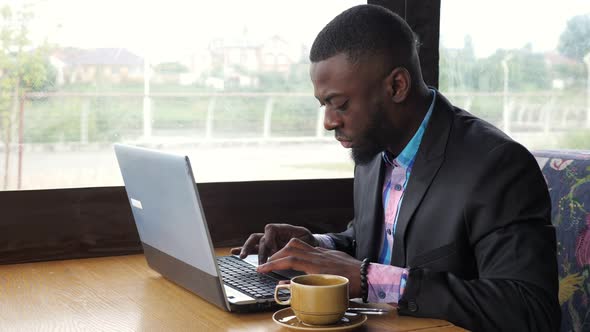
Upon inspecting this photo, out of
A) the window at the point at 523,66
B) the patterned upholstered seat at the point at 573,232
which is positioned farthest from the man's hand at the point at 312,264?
the window at the point at 523,66

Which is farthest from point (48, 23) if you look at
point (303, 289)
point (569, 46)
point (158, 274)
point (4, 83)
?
point (569, 46)

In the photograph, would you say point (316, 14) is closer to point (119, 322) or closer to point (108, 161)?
point (108, 161)

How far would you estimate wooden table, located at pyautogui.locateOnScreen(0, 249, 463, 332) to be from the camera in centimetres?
139

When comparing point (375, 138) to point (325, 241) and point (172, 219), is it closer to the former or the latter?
point (325, 241)

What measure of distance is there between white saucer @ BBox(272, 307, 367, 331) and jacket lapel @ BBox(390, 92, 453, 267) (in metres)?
0.36

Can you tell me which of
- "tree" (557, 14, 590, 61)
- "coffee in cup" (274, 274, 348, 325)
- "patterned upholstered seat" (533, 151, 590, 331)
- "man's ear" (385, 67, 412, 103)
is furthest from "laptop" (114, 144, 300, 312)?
"tree" (557, 14, 590, 61)

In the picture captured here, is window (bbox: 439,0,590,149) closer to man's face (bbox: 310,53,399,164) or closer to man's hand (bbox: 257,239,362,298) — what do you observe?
man's face (bbox: 310,53,399,164)

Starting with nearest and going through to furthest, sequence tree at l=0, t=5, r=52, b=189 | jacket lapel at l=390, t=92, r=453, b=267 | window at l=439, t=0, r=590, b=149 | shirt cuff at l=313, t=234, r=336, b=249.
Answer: jacket lapel at l=390, t=92, r=453, b=267, shirt cuff at l=313, t=234, r=336, b=249, tree at l=0, t=5, r=52, b=189, window at l=439, t=0, r=590, b=149

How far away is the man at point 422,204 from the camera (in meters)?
1.46

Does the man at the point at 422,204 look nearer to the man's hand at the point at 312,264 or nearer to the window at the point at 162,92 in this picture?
the man's hand at the point at 312,264

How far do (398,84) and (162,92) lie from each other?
85 centimetres

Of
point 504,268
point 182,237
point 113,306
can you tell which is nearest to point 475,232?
point 504,268

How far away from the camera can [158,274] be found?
1.82 meters

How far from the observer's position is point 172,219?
1543 mm
